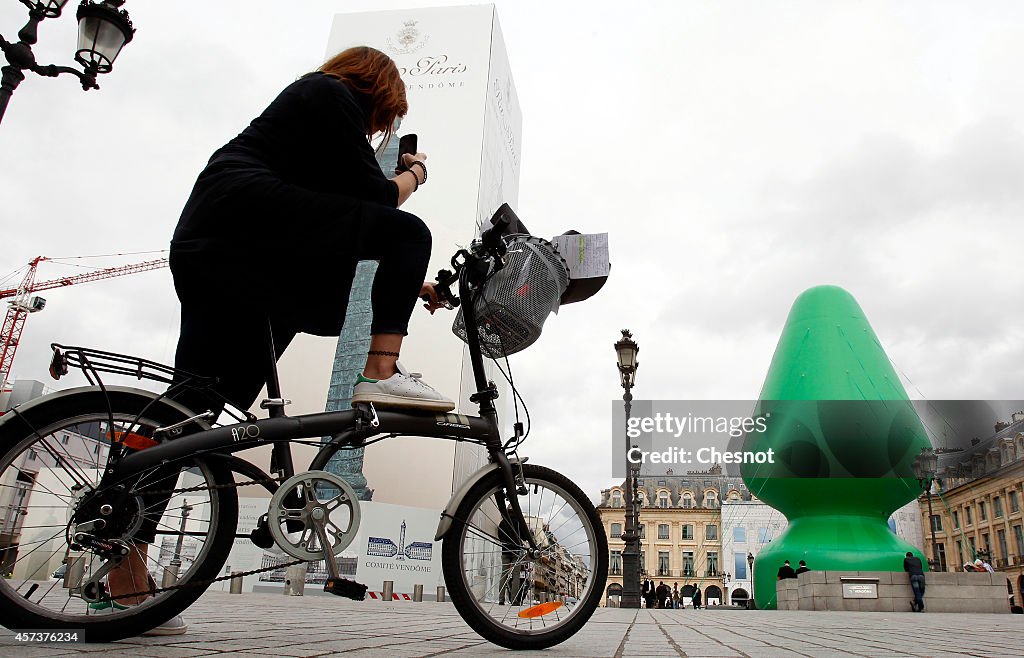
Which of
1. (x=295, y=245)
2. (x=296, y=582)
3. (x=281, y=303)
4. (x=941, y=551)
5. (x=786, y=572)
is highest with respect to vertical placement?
(x=941, y=551)

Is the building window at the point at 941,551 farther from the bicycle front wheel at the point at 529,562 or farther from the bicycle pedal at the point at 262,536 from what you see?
the bicycle pedal at the point at 262,536

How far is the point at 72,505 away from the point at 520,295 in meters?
1.39

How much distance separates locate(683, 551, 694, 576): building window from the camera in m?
59.5

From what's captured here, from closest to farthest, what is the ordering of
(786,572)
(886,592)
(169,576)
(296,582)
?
(169,576)
(886,592)
(786,572)
(296,582)

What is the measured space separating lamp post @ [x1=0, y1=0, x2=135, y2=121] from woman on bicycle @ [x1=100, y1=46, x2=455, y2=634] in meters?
3.40

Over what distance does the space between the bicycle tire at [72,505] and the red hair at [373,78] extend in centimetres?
113

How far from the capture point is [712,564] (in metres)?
59.2

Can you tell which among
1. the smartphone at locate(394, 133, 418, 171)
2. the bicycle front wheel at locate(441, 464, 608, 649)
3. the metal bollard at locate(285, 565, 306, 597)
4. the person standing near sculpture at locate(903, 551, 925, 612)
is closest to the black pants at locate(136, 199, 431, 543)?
the smartphone at locate(394, 133, 418, 171)

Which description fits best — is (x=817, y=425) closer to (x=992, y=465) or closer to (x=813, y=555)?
(x=813, y=555)

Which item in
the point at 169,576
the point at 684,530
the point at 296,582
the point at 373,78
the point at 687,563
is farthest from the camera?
the point at 684,530

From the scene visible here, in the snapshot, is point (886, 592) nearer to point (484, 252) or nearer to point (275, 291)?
point (484, 252)

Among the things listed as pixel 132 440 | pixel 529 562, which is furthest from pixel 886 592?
pixel 132 440

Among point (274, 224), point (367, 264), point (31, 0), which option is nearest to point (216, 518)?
point (274, 224)

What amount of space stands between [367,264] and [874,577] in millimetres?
20568
